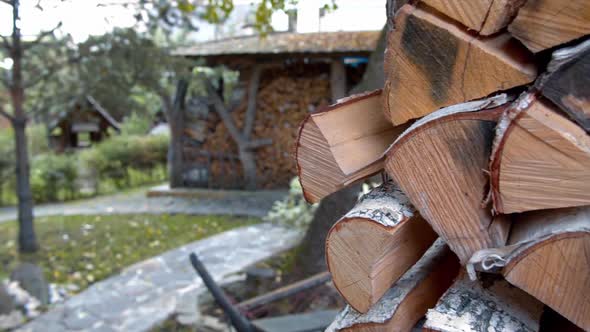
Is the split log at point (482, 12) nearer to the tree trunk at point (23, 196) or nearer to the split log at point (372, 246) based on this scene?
the split log at point (372, 246)

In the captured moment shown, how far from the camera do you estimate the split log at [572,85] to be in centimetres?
71

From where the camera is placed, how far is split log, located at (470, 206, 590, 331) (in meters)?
0.71

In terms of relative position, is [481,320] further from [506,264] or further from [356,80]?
[356,80]

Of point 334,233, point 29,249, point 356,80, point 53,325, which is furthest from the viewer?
point 356,80

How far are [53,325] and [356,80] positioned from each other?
19.3ft

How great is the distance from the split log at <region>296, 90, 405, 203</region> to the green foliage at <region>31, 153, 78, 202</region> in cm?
995

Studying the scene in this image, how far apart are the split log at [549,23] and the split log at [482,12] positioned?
1cm

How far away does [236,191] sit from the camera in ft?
29.5

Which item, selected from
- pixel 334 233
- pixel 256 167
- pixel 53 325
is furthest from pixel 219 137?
pixel 334 233

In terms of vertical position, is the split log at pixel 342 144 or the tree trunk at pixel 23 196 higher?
the split log at pixel 342 144

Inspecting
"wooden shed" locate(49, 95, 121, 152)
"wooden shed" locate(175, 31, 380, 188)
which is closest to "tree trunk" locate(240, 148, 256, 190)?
"wooden shed" locate(175, 31, 380, 188)

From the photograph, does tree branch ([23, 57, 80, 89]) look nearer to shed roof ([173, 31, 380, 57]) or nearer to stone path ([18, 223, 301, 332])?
shed roof ([173, 31, 380, 57])

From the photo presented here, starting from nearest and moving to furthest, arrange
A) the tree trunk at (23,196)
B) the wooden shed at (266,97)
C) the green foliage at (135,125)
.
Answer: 1. the tree trunk at (23,196)
2. the wooden shed at (266,97)
3. the green foliage at (135,125)

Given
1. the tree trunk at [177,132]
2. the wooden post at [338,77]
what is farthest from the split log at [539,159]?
the tree trunk at [177,132]
